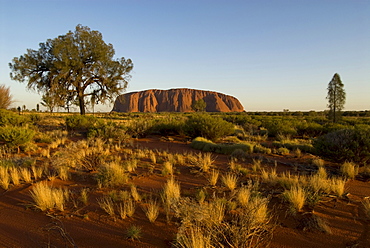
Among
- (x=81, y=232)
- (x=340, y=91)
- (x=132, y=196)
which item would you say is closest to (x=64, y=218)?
(x=81, y=232)

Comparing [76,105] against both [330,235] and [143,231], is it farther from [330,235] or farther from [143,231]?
[330,235]

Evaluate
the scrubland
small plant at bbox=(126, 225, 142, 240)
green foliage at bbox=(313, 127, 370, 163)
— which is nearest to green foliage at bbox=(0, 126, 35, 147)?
the scrubland

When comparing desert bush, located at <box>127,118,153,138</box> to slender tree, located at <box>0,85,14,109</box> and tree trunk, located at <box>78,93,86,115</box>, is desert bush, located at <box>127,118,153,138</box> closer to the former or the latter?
tree trunk, located at <box>78,93,86,115</box>

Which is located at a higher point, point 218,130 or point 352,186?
point 218,130

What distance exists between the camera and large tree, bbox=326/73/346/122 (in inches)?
1383

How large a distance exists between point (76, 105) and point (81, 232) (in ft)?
74.7

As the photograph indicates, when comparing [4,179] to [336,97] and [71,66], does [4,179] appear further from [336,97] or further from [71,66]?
[336,97]

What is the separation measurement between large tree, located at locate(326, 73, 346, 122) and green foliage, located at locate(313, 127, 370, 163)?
102 feet

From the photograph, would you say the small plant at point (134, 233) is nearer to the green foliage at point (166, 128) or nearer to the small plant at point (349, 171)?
the small plant at point (349, 171)

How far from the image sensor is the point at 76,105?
2431 cm

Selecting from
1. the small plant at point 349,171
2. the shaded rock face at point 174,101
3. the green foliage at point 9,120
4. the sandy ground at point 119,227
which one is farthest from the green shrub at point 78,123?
the shaded rock face at point 174,101

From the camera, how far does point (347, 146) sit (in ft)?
26.1

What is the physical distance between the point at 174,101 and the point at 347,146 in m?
155

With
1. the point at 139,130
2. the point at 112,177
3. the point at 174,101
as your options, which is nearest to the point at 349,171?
the point at 112,177
